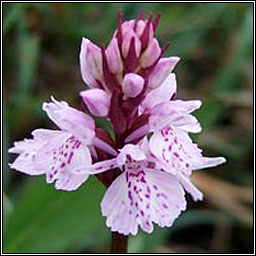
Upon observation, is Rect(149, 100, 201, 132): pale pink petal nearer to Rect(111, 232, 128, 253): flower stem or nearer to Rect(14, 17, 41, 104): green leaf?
Rect(111, 232, 128, 253): flower stem

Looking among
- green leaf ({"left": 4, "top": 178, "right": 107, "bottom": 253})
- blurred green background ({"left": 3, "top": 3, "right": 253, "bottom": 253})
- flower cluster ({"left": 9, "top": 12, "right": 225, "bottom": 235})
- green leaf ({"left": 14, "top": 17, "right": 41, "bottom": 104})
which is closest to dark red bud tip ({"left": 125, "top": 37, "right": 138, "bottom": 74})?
flower cluster ({"left": 9, "top": 12, "right": 225, "bottom": 235})

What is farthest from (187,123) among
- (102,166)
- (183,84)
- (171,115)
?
(183,84)

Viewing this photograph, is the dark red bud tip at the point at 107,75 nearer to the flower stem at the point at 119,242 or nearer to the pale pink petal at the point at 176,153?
the pale pink petal at the point at 176,153

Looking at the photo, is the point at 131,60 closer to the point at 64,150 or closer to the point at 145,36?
the point at 145,36

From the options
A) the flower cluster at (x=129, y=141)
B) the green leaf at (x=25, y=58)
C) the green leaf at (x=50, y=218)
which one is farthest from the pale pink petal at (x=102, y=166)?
the green leaf at (x=25, y=58)

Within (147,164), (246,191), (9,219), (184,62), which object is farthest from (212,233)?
(147,164)

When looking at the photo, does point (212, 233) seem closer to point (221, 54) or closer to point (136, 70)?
point (221, 54)

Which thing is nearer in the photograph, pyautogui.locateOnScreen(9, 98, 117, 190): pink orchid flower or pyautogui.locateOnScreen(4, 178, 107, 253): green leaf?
pyautogui.locateOnScreen(9, 98, 117, 190): pink orchid flower
